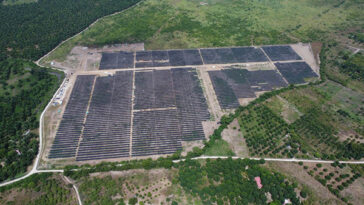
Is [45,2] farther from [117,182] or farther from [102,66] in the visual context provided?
[117,182]

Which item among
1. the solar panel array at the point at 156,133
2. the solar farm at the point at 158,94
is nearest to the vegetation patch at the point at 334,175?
the solar farm at the point at 158,94

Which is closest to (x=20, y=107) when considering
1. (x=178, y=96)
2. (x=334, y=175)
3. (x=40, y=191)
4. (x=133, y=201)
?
(x=40, y=191)

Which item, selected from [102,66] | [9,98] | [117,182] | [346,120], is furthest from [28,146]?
[346,120]

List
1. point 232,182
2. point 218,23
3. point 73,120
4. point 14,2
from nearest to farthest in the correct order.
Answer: point 232,182, point 73,120, point 218,23, point 14,2

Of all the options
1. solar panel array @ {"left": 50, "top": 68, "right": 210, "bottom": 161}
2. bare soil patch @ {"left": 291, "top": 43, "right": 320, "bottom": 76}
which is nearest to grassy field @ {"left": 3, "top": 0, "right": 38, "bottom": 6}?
solar panel array @ {"left": 50, "top": 68, "right": 210, "bottom": 161}

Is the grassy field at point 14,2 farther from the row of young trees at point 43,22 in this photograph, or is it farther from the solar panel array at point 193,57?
the solar panel array at point 193,57

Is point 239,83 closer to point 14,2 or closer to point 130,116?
point 130,116
